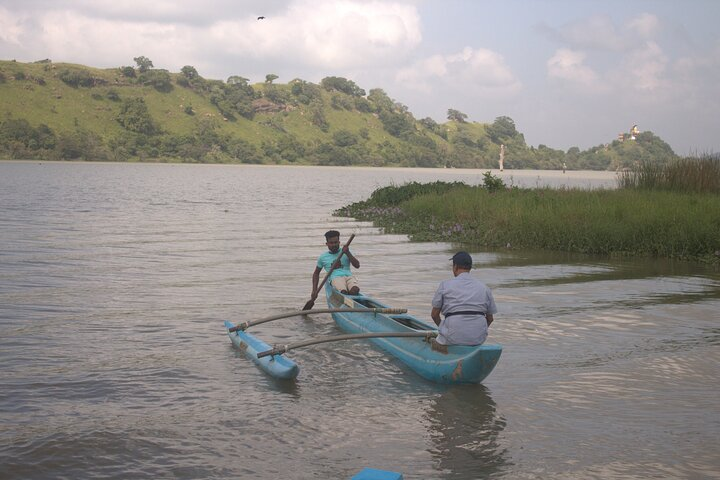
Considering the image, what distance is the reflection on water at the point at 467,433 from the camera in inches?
288

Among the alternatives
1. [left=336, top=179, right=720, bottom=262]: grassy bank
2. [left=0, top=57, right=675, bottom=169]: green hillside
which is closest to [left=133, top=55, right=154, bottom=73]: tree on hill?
[left=0, top=57, right=675, bottom=169]: green hillside

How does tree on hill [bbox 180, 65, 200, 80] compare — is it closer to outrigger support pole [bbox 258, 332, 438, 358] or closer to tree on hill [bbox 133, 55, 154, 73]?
tree on hill [bbox 133, 55, 154, 73]

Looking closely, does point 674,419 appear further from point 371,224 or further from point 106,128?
point 106,128

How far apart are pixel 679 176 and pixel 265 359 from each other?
20776mm

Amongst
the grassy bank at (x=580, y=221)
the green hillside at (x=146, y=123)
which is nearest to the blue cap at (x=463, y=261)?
the grassy bank at (x=580, y=221)

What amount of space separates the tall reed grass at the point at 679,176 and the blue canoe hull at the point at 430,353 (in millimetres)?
17797

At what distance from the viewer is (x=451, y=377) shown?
9734 mm

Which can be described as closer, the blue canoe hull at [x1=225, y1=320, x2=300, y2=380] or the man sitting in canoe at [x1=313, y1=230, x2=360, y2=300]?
the blue canoe hull at [x1=225, y1=320, x2=300, y2=380]

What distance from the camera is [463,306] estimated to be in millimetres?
9445

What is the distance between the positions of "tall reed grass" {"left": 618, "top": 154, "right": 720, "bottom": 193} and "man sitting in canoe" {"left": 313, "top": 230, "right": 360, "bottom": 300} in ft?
54.7

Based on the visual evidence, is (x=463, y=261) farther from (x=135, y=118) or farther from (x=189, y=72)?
(x=189, y=72)

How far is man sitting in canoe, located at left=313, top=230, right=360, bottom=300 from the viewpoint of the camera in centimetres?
1404

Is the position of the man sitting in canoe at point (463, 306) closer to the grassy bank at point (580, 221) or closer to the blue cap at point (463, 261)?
the blue cap at point (463, 261)

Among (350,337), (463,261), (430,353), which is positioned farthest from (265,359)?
(463,261)
